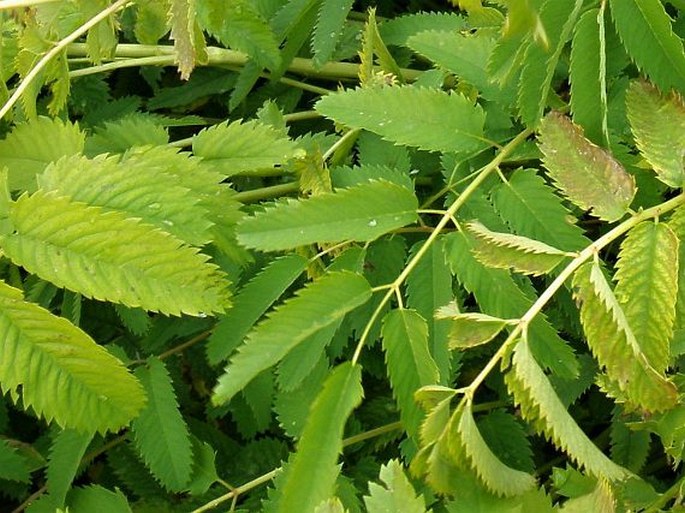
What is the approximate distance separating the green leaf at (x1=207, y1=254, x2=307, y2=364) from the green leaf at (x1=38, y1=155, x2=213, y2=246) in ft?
0.37

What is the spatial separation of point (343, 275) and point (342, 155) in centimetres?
25

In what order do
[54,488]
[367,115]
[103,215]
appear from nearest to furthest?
[103,215] → [367,115] → [54,488]

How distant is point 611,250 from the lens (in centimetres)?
111

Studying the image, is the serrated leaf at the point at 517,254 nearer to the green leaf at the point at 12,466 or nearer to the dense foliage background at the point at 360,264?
the dense foliage background at the point at 360,264

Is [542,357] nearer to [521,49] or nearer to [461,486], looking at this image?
[461,486]

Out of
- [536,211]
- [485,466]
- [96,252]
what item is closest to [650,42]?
[536,211]

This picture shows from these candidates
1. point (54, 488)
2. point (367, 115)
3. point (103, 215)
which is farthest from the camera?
point (54, 488)

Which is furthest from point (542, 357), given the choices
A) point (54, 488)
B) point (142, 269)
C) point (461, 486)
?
point (54, 488)

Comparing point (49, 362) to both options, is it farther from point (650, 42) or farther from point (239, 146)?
point (650, 42)

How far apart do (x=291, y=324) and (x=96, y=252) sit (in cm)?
18

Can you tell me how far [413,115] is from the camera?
35.2 inches

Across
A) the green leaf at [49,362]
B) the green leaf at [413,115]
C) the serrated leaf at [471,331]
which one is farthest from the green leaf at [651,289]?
the green leaf at [49,362]

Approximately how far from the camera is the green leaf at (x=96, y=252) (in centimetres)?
75

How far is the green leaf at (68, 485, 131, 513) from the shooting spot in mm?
1000
